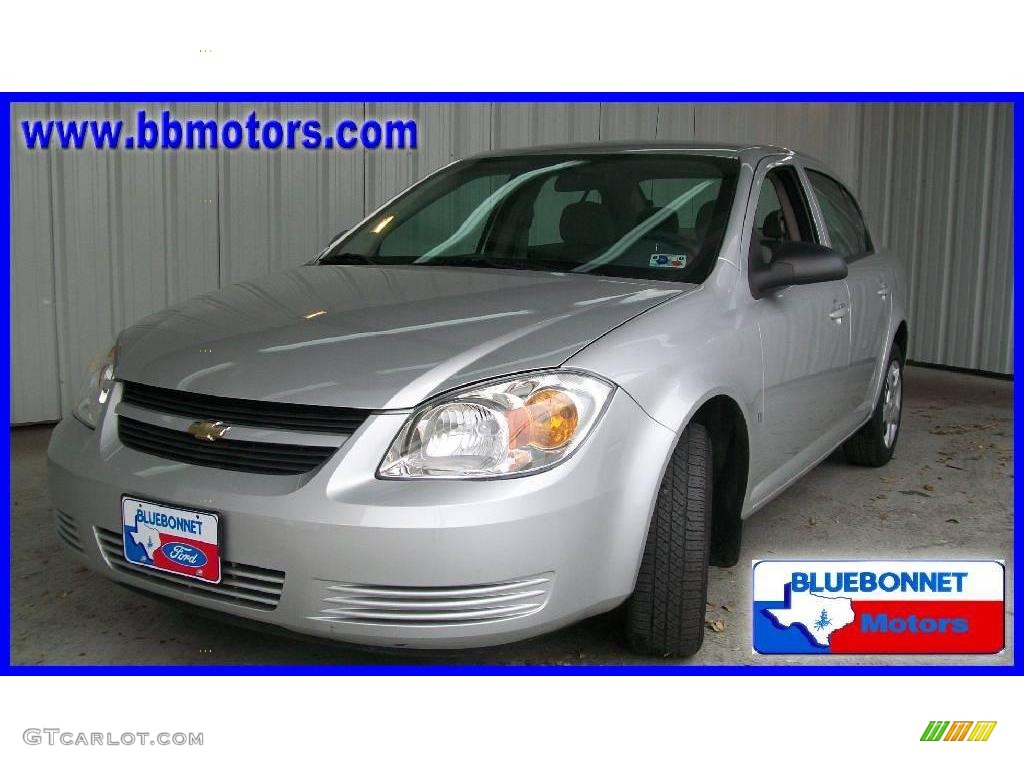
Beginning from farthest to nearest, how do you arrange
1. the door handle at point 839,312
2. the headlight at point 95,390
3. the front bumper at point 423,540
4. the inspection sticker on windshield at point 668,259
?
1. the door handle at point 839,312
2. the inspection sticker on windshield at point 668,259
3. the headlight at point 95,390
4. the front bumper at point 423,540

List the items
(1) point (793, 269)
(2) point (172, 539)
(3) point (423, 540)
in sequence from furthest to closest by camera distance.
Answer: (1) point (793, 269), (2) point (172, 539), (3) point (423, 540)

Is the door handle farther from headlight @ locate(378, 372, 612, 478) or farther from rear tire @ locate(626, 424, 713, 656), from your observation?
headlight @ locate(378, 372, 612, 478)

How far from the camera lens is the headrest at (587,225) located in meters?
3.19

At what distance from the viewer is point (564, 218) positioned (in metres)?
3.30

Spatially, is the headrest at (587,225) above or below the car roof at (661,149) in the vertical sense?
below

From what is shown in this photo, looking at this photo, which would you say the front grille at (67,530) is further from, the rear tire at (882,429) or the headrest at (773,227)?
the rear tire at (882,429)

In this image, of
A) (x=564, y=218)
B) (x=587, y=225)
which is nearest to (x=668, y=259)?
(x=587, y=225)

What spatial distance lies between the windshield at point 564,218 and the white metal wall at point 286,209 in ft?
8.06

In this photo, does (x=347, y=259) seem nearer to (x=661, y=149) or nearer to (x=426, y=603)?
(x=661, y=149)

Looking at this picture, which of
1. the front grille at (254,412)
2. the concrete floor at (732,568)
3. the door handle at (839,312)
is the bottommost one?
the concrete floor at (732,568)

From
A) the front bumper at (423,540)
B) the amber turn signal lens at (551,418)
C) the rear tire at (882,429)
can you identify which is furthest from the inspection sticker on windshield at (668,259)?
the rear tire at (882,429)

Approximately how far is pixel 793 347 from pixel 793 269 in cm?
34

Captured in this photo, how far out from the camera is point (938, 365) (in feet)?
27.2

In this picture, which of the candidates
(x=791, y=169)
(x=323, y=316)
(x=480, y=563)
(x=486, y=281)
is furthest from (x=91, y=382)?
(x=791, y=169)
